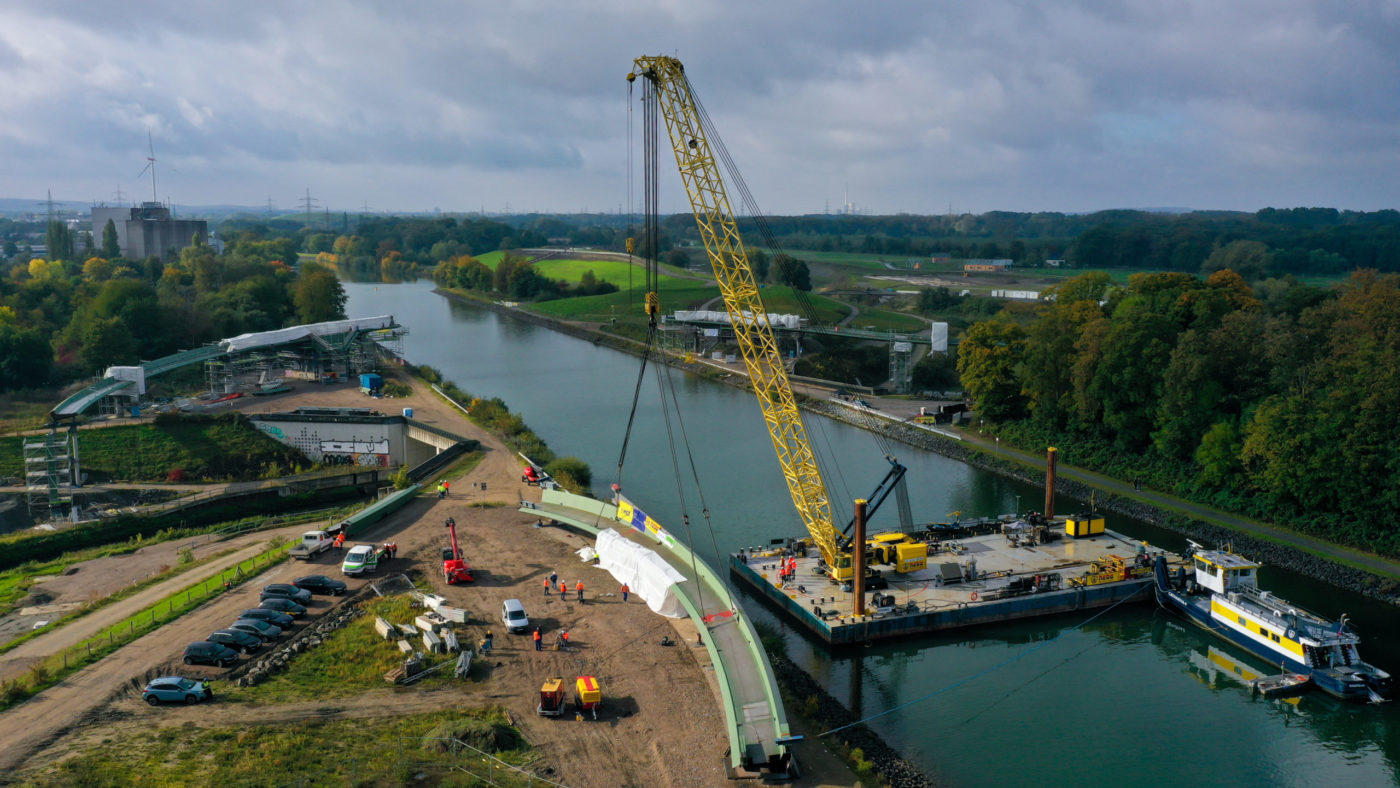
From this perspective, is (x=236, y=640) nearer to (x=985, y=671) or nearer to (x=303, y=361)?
(x=985, y=671)

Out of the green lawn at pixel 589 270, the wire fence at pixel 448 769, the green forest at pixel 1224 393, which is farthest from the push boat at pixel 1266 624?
the green lawn at pixel 589 270

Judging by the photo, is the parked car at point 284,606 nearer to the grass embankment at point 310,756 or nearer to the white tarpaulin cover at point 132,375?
the grass embankment at point 310,756

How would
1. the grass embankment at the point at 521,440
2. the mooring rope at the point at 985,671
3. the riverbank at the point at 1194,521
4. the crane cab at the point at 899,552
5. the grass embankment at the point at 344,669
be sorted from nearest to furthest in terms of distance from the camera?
the grass embankment at the point at 344,669 < the mooring rope at the point at 985,671 < the crane cab at the point at 899,552 < the riverbank at the point at 1194,521 < the grass embankment at the point at 521,440

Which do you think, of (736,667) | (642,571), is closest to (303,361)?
(642,571)

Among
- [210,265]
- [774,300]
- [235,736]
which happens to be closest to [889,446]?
[235,736]

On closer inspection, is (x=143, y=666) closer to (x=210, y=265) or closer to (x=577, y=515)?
(x=577, y=515)

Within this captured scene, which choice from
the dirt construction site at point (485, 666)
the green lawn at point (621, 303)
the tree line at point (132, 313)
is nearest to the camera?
the dirt construction site at point (485, 666)

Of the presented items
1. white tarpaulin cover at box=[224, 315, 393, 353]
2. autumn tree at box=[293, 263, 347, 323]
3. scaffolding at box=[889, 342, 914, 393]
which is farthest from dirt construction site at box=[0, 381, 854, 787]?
autumn tree at box=[293, 263, 347, 323]
